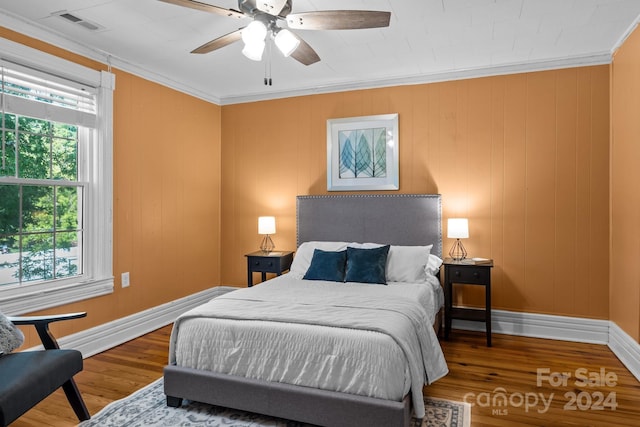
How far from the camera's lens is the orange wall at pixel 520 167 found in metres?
3.82

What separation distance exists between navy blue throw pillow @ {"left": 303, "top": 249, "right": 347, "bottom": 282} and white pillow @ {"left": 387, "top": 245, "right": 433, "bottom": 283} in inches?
17.7

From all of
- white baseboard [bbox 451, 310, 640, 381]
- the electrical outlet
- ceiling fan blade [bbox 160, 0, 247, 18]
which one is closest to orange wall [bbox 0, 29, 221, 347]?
the electrical outlet

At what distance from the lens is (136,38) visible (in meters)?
3.37

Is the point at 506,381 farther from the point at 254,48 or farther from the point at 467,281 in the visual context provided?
the point at 254,48

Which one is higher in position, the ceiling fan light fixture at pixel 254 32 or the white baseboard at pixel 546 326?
the ceiling fan light fixture at pixel 254 32

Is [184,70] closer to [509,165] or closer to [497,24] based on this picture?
[497,24]

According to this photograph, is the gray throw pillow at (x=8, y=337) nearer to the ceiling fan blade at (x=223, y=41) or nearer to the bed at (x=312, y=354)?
the bed at (x=312, y=354)

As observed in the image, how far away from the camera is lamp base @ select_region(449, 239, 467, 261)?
4238mm

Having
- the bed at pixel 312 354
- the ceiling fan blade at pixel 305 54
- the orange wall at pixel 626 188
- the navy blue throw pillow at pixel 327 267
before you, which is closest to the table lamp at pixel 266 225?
the navy blue throw pillow at pixel 327 267

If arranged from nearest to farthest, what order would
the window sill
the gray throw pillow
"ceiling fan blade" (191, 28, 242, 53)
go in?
the gray throw pillow, "ceiling fan blade" (191, 28, 242, 53), the window sill

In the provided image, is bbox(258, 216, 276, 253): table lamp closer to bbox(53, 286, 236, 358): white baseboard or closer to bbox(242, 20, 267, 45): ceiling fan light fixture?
bbox(53, 286, 236, 358): white baseboard

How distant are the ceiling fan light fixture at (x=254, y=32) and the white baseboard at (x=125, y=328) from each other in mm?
2882

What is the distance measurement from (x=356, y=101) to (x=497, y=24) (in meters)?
1.84

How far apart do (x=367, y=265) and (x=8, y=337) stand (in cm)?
265
